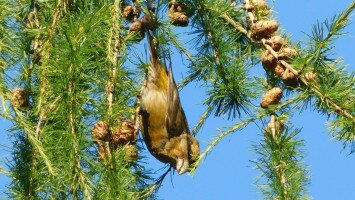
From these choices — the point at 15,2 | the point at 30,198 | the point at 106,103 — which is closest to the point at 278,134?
the point at 106,103

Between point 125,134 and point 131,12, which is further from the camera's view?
point 131,12

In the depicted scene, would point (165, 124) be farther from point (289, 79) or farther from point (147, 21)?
point (289, 79)

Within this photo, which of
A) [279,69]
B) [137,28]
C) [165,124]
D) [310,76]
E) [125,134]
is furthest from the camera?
[165,124]

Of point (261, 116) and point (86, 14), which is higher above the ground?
point (86, 14)

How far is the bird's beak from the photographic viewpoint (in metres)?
2.63

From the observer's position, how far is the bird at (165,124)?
2.69 metres

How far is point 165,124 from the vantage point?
2.91 metres

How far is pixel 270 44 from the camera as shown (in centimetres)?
253

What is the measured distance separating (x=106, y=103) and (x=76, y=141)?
16cm

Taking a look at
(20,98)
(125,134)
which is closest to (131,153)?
(125,134)

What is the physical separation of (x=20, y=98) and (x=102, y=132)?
0.31m

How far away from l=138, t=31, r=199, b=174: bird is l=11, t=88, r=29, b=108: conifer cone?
1.22 ft

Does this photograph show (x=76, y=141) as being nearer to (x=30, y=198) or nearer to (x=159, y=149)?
(x=30, y=198)

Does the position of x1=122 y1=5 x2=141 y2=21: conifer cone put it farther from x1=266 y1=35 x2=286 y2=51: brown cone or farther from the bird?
x1=266 y1=35 x2=286 y2=51: brown cone
